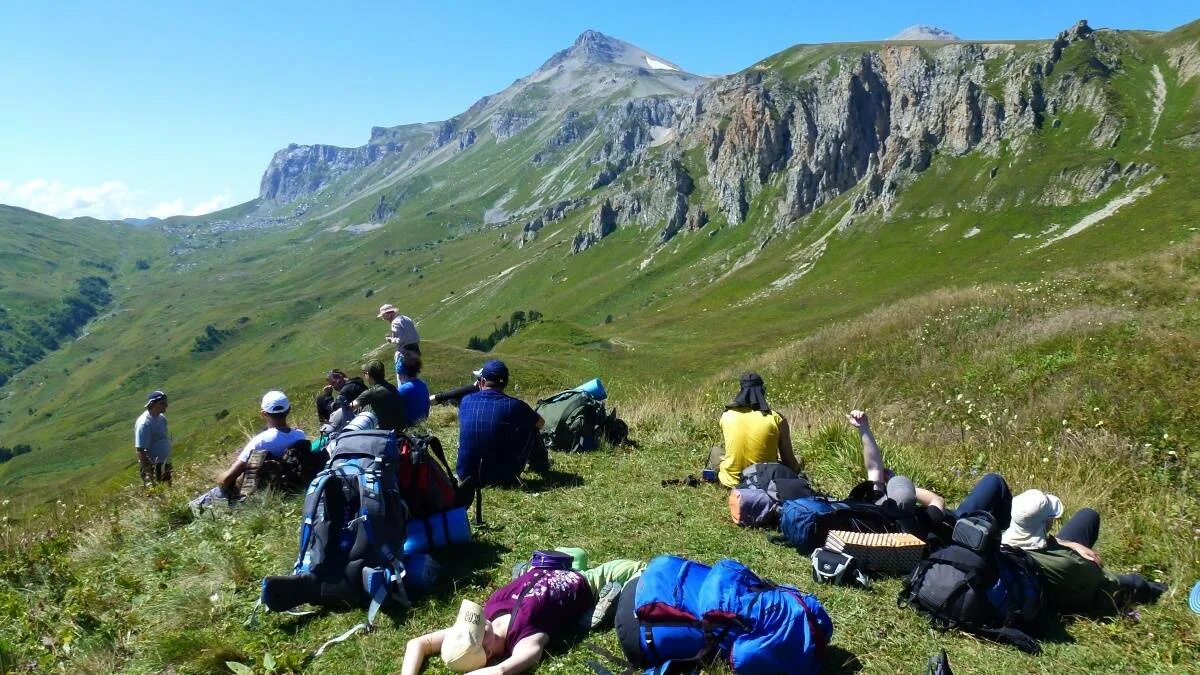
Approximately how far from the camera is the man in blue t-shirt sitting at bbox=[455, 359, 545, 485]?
1006 centimetres

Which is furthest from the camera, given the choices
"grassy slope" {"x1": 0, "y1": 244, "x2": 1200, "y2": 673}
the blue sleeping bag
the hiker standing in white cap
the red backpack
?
the hiker standing in white cap

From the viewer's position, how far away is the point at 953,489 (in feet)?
30.6

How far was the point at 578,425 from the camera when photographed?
40.9 feet

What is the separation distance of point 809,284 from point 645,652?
3810 inches

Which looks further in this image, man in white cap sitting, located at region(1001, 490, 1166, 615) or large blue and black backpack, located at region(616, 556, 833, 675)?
man in white cap sitting, located at region(1001, 490, 1166, 615)

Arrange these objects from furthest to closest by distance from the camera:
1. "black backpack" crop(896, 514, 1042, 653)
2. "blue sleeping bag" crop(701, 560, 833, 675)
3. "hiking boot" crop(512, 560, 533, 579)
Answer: "hiking boot" crop(512, 560, 533, 579)
"black backpack" crop(896, 514, 1042, 653)
"blue sleeping bag" crop(701, 560, 833, 675)

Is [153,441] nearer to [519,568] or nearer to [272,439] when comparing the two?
[272,439]

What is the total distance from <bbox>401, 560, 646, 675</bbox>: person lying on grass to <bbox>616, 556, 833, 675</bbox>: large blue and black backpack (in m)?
0.59

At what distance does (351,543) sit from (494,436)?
363 centimetres

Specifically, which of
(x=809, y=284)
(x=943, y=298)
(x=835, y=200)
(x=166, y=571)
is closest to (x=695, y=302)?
(x=809, y=284)

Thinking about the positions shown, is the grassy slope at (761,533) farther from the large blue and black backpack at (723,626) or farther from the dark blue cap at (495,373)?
the dark blue cap at (495,373)

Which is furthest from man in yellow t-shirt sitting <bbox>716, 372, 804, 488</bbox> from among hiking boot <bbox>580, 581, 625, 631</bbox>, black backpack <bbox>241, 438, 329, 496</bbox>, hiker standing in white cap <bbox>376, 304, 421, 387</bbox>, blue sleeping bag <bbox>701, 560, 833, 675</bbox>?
hiker standing in white cap <bbox>376, 304, 421, 387</bbox>

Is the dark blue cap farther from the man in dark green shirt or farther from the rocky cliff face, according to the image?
the rocky cliff face

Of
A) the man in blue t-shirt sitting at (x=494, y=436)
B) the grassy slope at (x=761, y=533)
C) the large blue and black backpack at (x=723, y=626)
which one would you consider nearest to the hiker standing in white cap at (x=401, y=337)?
the grassy slope at (x=761, y=533)
